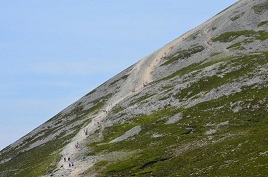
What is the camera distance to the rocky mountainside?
5862cm

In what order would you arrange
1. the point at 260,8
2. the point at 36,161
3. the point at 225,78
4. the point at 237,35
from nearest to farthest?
the point at 225,78, the point at 36,161, the point at 237,35, the point at 260,8

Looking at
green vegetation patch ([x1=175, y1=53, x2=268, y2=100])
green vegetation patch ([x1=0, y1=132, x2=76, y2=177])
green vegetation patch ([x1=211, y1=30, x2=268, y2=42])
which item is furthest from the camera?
green vegetation patch ([x1=211, y1=30, x2=268, y2=42])

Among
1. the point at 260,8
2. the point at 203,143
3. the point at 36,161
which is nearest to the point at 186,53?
the point at 260,8

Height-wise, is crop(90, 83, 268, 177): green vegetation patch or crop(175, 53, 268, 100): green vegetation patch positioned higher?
crop(175, 53, 268, 100): green vegetation patch

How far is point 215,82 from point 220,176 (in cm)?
5419

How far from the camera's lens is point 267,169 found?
141ft

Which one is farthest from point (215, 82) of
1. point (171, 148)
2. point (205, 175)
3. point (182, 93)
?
point (205, 175)

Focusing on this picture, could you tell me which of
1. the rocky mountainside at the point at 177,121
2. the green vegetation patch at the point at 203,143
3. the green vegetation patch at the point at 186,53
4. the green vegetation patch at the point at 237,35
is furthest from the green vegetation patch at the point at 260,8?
the green vegetation patch at the point at 203,143

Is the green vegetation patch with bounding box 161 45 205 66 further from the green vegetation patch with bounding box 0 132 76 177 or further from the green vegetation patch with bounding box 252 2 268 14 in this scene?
the green vegetation patch with bounding box 0 132 76 177

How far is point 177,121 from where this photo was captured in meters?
84.2

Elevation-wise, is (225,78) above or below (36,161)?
below

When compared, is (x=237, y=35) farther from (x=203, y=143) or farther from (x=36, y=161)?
(x=203, y=143)

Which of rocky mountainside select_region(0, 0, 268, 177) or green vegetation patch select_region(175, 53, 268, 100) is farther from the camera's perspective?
green vegetation patch select_region(175, 53, 268, 100)

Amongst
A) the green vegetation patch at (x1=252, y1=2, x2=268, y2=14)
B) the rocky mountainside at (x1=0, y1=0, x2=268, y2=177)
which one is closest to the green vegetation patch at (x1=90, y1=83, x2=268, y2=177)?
the rocky mountainside at (x1=0, y1=0, x2=268, y2=177)
